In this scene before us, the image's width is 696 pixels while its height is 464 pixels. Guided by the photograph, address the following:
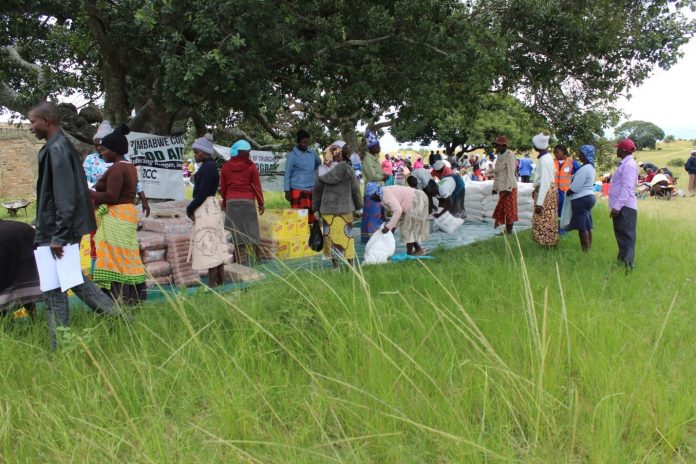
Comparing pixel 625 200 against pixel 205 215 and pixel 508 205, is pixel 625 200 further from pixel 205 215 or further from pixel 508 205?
pixel 205 215

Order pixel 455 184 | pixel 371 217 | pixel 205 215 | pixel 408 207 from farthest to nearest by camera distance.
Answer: pixel 455 184
pixel 371 217
pixel 408 207
pixel 205 215

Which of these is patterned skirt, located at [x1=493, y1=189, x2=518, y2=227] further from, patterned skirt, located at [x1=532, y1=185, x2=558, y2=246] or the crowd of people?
patterned skirt, located at [x1=532, y1=185, x2=558, y2=246]

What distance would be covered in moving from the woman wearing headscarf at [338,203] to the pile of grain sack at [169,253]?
98 centimetres

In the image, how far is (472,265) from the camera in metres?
5.35

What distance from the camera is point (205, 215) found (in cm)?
544

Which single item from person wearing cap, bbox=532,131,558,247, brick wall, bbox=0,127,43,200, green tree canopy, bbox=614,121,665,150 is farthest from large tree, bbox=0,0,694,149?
green tree canopy, bbox=614,121,665,150

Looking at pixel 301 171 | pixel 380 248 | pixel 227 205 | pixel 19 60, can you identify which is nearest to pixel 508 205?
pixel 380 248

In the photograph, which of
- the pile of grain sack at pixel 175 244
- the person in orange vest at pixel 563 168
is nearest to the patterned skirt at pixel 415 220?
the pile of grain sack at pixel 175 244

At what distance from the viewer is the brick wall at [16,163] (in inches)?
840

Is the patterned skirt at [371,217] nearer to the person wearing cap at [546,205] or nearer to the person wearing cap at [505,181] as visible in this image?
the person wearing cap at [546,205]

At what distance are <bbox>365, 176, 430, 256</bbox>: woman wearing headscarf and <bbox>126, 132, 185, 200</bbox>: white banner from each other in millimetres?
3416

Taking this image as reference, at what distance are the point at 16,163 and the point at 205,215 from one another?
801 inches

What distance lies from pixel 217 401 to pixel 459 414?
1158 millimetres

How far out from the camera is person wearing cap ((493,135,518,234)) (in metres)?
8.42
